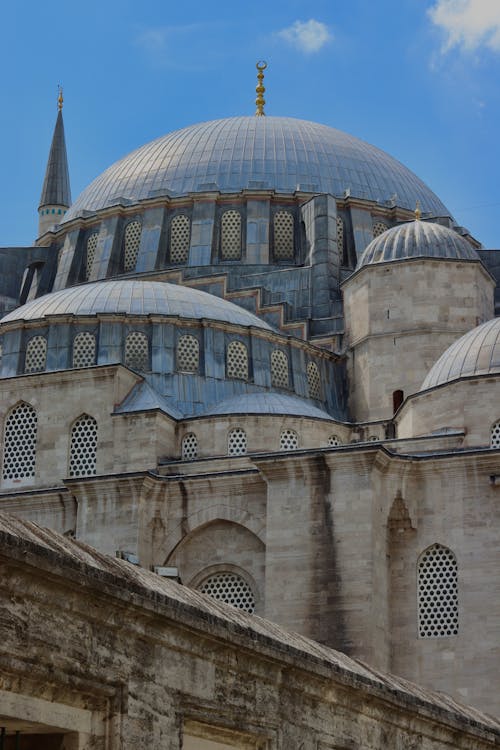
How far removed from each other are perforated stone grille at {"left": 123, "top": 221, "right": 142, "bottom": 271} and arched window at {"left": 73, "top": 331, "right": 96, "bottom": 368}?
8540 millimetres

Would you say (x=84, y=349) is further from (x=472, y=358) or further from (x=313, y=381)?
(x=472, y=358)

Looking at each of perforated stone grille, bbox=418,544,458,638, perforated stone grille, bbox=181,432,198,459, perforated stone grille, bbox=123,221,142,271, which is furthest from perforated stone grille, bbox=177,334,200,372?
perforated stone grille, bbox=123,221,142,271

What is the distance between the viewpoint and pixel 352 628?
968 inches

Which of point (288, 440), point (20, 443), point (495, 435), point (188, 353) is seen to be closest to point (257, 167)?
point (188, 353)

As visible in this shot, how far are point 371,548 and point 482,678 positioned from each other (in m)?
2.72

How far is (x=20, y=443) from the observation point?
29.7m

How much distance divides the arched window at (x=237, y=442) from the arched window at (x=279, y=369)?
136 inches

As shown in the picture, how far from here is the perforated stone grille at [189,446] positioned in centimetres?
2914

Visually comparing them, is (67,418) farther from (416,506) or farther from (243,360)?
(416,506)

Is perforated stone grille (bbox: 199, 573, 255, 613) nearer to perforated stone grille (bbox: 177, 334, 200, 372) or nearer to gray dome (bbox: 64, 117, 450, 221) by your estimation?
perforated stone grille (bbox: 177, 334, 200, 372)

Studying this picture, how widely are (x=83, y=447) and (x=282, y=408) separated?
3.94m

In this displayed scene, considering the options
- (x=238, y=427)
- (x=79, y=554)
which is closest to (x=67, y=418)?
(x=238, y=427)

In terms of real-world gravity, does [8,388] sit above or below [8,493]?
above

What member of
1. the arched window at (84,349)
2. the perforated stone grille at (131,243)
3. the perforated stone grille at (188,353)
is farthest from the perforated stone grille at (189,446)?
the perforated stone grille at (131,243)
